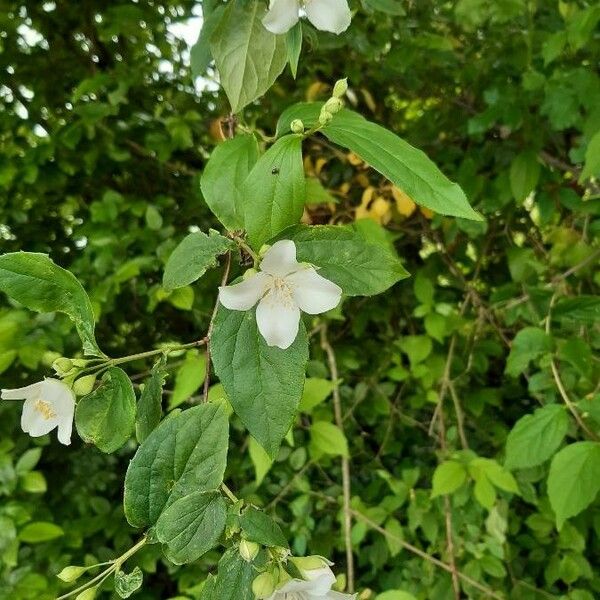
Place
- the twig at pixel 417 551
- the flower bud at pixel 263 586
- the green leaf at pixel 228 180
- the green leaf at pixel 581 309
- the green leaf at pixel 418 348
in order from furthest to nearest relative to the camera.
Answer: the green leaf at pixel 418 348 → the twig at pixel 417 551 → the green leaf at pixel 581 309 → the green leaf at pixel 228 180 → the flower bud at pixel 263 586

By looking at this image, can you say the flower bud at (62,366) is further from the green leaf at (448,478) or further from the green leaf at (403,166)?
the green leaf at (448,478)

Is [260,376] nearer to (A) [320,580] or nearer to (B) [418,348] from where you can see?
(A) [320,580]

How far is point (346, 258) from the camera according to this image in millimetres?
465

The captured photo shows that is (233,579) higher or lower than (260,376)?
lower

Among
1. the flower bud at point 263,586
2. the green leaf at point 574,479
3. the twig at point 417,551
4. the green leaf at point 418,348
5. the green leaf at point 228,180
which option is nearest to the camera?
the flower bud at point 263,586

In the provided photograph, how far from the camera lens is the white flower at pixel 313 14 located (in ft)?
1.56

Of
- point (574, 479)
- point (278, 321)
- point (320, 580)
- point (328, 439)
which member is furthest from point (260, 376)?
point (328, 439)

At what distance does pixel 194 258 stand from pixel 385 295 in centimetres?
101

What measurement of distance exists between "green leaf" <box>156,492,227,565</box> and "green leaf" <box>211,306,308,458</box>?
2.5 inches

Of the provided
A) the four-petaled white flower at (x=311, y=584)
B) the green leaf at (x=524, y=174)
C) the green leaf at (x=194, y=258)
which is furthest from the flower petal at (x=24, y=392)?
the green leaf at (x=524, y=174)

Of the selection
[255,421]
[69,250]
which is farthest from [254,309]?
[69,250]

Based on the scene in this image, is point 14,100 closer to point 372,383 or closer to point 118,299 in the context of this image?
point 118,299

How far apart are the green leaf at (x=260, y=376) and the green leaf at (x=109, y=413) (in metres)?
0.09

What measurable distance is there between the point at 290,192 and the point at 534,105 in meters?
0.95
